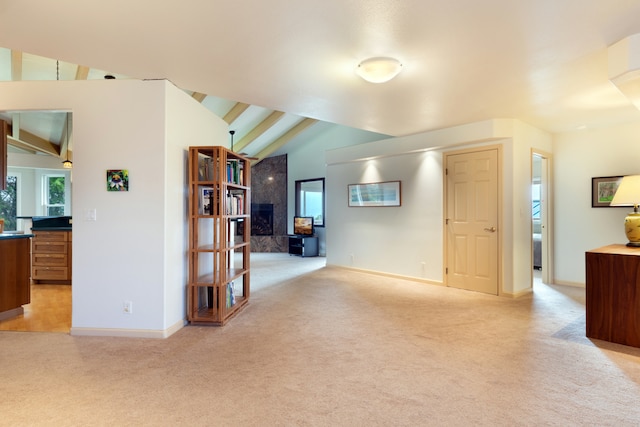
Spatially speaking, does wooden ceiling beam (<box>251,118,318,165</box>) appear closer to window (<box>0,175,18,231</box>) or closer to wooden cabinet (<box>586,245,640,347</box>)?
window (<box>0,175,18,231</box>)

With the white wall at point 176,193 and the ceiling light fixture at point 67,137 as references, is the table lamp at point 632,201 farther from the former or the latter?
the ceiling light fixture at point 67,137

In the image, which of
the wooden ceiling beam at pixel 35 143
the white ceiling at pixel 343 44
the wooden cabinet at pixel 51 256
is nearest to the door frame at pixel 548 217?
the white ceiling at pixel 343 44

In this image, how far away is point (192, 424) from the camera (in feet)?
6.00

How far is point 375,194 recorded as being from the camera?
625cm

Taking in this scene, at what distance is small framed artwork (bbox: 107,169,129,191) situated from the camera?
314 centimetres

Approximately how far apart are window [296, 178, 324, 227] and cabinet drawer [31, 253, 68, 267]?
5635 mm

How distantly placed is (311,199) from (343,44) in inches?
291

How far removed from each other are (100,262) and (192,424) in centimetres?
198

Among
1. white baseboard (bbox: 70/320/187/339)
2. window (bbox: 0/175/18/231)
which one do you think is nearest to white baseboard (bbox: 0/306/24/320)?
white baseboard (bbox: 70/320/187/339)

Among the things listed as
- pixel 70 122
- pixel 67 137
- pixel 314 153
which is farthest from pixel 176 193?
pixel 67 137

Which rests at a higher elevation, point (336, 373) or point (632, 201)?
point (632, 201)

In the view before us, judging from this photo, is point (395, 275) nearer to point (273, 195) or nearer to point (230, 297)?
point (230, 297)

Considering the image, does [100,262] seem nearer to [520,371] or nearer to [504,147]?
[520,371]

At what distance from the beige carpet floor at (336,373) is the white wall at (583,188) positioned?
5.63 feet
